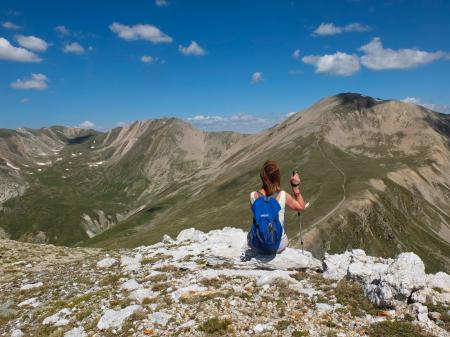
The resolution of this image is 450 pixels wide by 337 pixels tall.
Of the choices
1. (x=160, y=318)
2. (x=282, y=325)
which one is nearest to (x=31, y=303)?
(x=160, y=318)

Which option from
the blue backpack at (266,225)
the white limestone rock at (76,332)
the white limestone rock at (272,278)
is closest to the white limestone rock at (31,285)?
the white limestone rock at (76,332)

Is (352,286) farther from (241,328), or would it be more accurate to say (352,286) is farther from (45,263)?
(45,263)

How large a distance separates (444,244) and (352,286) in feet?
622

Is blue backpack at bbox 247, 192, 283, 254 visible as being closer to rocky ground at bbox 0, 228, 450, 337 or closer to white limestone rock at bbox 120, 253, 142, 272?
rocky ground at bbox 0, 228, 450, 337

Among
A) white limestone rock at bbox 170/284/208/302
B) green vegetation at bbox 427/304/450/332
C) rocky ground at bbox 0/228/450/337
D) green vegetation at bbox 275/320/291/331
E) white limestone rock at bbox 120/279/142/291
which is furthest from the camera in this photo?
white limestone rock at bbox 120/279/142/291

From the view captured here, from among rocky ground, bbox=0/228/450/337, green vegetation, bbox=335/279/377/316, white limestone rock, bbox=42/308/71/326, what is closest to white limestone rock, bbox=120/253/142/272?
rocky ground, bbox=0/228/450/337

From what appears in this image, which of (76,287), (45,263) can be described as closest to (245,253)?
(76,287)

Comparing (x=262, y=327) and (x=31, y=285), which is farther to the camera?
(x=31, y=285)

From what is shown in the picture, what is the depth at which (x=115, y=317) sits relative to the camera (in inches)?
651

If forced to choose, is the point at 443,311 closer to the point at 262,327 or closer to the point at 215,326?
the point at 262,327

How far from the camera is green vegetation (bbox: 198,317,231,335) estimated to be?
14.1 m

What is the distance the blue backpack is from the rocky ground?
4.81ft

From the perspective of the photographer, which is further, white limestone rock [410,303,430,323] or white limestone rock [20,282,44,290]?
white limestone rock [20,282,44,290]

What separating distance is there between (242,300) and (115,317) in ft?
18.0
